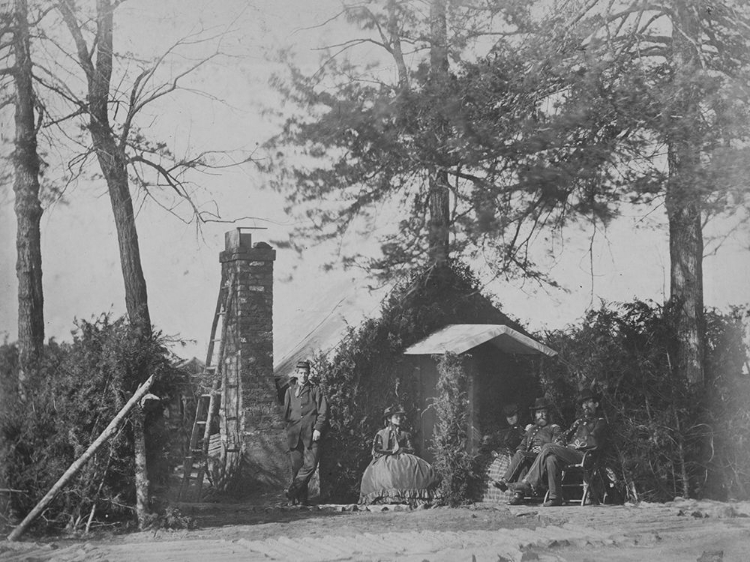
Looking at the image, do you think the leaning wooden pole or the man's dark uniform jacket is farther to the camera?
the man's dark uniform jacket

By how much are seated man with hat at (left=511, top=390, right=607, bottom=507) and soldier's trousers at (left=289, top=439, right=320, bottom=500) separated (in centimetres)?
251

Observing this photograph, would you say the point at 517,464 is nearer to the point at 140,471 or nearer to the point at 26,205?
the point at 140,471

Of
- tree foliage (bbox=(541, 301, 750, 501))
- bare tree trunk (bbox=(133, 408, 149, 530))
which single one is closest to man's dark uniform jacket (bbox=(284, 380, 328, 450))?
bare tree trunk (bbox=(133, 408, 149, 530))

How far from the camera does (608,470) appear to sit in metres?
11.3

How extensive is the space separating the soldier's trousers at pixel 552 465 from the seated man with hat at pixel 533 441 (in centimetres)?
22

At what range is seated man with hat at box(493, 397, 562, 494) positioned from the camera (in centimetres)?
1134

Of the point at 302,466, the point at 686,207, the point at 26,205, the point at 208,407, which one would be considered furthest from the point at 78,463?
the point at 686,207

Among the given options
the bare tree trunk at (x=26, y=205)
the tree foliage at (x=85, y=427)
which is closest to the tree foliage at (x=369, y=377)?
the tree foliage at (x=85, y=427)

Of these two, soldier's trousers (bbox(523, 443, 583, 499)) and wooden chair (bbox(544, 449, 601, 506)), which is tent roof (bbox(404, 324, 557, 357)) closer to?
soldier's trousers (bbox(523, 443, 583, 499))

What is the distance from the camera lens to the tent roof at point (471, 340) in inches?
465

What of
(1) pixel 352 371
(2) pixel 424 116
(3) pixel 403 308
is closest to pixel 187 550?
(1) pixel 352 371

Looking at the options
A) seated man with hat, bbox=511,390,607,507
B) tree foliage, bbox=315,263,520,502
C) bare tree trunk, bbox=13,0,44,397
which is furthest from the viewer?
tree foliage, bbox=315,263,520,502

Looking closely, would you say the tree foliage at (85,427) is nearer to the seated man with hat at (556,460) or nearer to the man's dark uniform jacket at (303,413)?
the man's dark uniform jacket at (303,413)

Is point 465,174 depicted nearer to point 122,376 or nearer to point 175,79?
point 175,79
